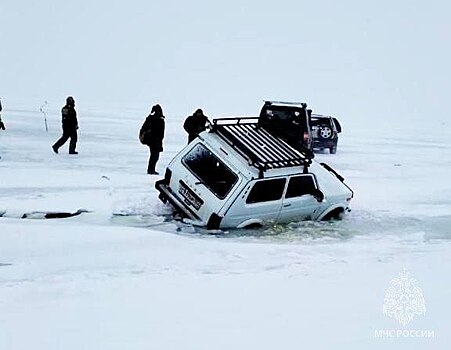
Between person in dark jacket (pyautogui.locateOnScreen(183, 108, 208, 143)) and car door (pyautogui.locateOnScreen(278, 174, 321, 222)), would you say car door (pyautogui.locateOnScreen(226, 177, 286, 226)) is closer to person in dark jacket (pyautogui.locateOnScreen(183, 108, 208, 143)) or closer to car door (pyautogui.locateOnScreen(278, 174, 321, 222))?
car door (pyautogui.locateOnScreen(278, 174, 321, 222))

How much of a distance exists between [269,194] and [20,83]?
80.6 metres

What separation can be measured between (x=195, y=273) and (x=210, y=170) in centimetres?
333

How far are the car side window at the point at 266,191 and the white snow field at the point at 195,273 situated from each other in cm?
57

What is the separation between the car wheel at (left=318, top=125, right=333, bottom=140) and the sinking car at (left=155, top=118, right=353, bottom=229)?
11.7 m

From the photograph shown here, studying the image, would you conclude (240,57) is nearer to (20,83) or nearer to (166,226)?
(20,83)

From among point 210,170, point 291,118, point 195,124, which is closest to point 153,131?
point 195,124

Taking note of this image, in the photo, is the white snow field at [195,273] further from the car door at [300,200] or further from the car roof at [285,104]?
the car roof at [285,104]

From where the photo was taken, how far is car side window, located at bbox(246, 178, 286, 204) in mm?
10383

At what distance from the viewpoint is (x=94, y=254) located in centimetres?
809

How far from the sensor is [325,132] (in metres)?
23.2

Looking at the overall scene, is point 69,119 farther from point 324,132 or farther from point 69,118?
point 324,132

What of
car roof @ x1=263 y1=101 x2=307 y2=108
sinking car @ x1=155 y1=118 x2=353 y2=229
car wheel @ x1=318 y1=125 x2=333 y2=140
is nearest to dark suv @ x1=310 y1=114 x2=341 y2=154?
car wheel @ x1=318 y1=125 x2=333 y2=140

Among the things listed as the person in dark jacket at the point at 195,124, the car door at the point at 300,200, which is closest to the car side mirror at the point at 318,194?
the car door at the point at 300,200

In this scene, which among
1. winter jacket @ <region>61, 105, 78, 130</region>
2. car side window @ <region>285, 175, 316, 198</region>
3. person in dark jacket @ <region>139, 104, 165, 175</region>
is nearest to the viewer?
car side window @ <region>285, 175, 316, 198</region>
